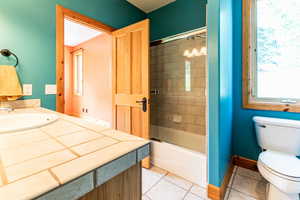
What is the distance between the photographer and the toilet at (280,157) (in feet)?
3.48

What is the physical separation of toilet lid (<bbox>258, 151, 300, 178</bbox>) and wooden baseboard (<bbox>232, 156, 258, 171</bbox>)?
18.9 inches

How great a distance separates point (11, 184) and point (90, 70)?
3.64m

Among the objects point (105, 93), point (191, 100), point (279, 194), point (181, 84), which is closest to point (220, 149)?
point (279, 194)

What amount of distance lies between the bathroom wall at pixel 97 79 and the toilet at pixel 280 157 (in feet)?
8.34

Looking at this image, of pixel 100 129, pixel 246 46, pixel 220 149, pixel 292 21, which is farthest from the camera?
pixel 246 46

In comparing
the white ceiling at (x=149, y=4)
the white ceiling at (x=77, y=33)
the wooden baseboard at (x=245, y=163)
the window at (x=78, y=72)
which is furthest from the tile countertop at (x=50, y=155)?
the window at (x=78, y=72)

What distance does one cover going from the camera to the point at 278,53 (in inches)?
64.9

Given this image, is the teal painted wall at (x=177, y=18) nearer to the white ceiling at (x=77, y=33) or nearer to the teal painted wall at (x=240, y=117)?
the teal painted wall at (x=240, y=117)

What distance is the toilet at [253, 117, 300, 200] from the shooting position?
106 centimetres

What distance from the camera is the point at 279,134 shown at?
4.80 ft

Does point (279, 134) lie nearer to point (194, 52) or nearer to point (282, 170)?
point (282, 170)

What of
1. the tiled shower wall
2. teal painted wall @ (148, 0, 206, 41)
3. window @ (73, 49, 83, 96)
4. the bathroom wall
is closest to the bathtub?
the tiled shower wall

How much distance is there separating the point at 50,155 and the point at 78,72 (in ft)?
14.2

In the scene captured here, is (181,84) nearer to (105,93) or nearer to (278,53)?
(278,53)
